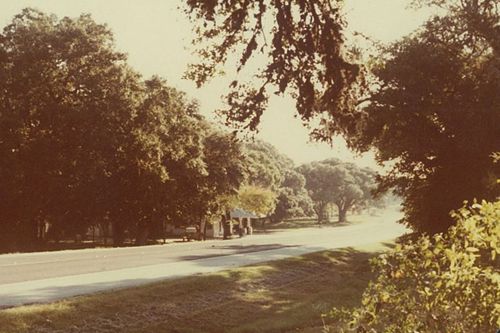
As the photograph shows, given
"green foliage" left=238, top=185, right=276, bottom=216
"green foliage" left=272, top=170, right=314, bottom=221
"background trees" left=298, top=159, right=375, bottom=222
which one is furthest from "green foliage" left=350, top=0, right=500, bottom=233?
"background trees" left=298, top=159, right=375, bottom=222

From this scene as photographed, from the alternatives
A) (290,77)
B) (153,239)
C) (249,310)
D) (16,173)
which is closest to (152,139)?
(16,173)

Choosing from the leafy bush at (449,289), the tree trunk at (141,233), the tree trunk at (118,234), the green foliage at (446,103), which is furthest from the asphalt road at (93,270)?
the tree trunk at (118,234)

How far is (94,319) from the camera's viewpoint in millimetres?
13148

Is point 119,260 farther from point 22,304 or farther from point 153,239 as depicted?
point 153,239

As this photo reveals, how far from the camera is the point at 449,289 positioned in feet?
15.1

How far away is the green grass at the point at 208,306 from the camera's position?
12.7 meters

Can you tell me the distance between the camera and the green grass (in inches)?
501

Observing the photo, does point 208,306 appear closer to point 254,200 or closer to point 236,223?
point 236,223

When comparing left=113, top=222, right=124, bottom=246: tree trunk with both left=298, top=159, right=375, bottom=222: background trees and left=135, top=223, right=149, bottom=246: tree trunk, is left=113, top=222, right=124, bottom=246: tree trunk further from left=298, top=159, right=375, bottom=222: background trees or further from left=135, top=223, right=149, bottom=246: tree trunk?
left=298, top=159, right=375, bottom=222: background trees

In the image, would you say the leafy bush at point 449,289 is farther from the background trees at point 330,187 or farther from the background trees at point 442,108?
the background trees at point 330,187

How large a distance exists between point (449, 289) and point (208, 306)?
1241 cm

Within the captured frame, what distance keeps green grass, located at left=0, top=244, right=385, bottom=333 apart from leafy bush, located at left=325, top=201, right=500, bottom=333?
30.5 ft

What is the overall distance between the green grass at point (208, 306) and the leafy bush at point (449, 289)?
929 cm

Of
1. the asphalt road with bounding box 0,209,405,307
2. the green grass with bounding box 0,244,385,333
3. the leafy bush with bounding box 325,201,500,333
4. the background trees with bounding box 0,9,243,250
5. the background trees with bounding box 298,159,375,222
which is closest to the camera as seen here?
the leafy bush with bounding box 325,201,500,333
